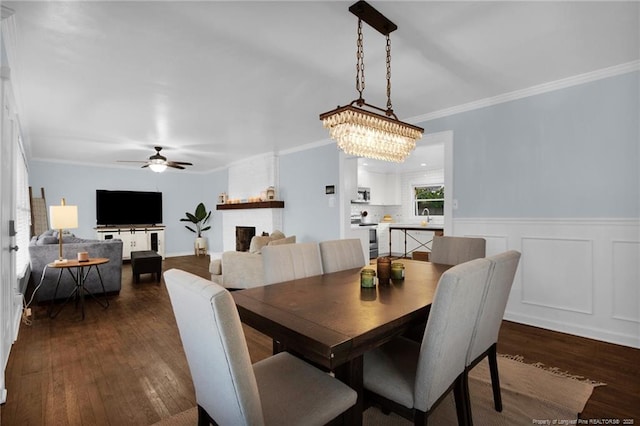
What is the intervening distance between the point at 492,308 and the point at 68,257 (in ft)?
15.6

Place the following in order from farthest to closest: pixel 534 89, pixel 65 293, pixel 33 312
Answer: pixel 65 293, pixel 33 312, pixel 534 89

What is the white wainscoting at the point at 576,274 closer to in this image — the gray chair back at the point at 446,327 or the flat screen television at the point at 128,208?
the gray chair back at the point at 446,327

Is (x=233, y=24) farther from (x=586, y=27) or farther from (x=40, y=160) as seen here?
(x=40, y=160)

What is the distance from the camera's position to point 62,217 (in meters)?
3.69

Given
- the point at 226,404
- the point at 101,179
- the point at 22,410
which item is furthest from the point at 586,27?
the point at 101,179

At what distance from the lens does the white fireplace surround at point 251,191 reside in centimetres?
626

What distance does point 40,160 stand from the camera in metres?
6.90

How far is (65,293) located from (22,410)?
271cm

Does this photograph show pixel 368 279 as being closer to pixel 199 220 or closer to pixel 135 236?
pixel 135 236

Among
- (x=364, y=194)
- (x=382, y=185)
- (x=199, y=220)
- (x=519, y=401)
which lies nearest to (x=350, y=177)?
(x=364, y=194)

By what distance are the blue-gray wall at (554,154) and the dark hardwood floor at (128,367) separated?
47.3 inches

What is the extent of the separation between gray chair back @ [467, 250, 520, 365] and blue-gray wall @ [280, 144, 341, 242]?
3.40m

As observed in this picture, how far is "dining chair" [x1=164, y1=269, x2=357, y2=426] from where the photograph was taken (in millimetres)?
931

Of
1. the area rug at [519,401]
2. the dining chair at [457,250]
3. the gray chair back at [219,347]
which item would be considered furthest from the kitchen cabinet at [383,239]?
the gray chair back at [219,347]
